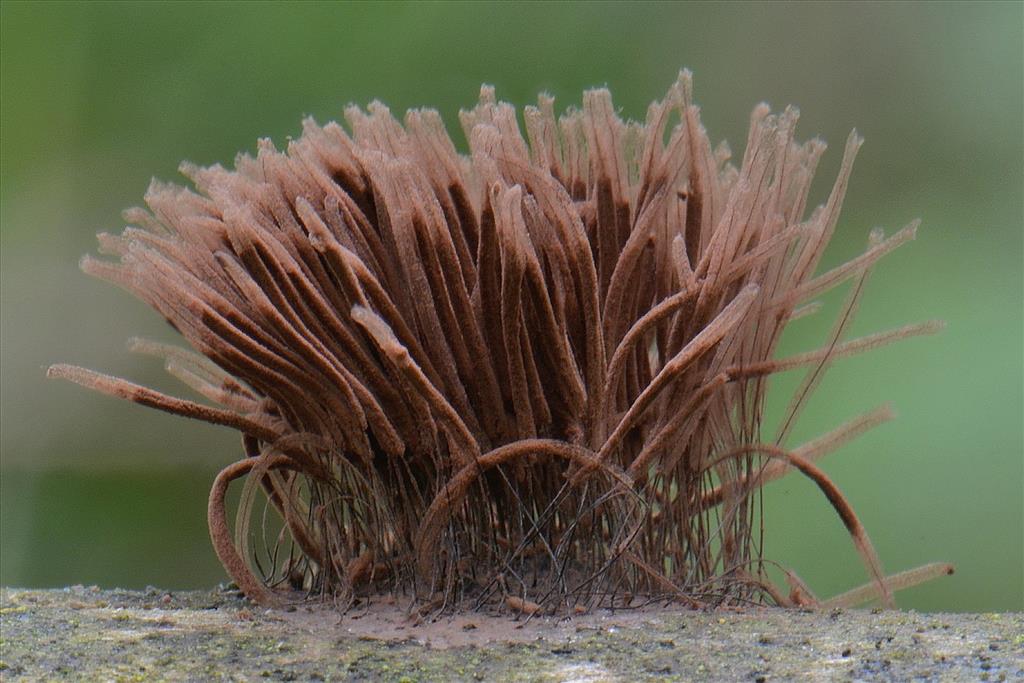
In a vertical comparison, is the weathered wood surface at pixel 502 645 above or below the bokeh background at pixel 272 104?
below

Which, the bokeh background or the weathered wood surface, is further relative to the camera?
the bokeh background

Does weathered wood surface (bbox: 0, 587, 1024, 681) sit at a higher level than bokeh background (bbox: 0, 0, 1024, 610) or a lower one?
lower

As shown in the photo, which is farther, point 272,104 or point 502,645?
point 272,104

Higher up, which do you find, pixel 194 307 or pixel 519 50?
pixel 519 50

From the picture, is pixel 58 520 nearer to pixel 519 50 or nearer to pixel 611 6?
pixel 519 50

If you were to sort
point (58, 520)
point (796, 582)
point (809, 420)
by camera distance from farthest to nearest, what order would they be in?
point (58, 520) → point (809, 420) → point (796, 582)

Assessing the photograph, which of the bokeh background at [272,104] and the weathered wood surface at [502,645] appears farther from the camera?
the bokeh background at [272,104]

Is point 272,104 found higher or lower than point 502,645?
higher

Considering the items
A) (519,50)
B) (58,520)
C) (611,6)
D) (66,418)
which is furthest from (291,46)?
(58,520)
